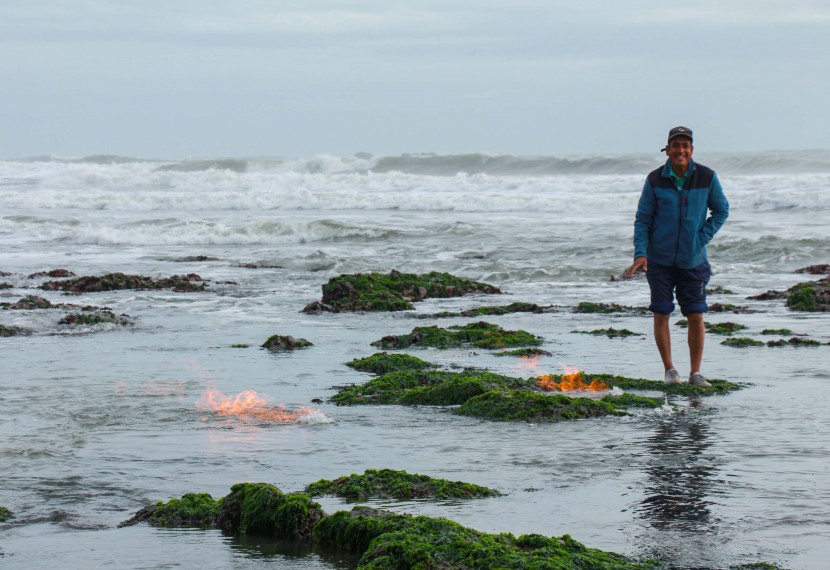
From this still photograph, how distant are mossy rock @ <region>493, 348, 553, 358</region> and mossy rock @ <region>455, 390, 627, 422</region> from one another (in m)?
2.65

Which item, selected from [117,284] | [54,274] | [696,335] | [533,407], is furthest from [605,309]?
[54,274]

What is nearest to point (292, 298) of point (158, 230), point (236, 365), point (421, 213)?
point (236, 365)

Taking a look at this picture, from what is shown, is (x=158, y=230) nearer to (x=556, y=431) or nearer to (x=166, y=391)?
(x=166, y=391)

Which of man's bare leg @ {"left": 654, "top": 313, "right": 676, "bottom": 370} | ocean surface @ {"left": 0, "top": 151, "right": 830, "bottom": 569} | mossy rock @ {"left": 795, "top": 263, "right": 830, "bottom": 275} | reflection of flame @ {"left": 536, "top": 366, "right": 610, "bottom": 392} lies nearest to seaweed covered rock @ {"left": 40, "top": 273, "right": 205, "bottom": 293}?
ocean surface @ {"left": 0, "top": 151, "right": 830, "bottom": 569}

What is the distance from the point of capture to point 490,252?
21.8 m

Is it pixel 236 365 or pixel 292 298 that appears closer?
pixel 236 365

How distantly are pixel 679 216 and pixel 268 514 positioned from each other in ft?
14.3

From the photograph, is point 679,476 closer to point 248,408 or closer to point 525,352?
point 248,408

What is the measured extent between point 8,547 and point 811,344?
24.8 ft

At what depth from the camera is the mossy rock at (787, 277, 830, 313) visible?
12477 mm

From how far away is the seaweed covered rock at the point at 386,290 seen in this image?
1355 cm

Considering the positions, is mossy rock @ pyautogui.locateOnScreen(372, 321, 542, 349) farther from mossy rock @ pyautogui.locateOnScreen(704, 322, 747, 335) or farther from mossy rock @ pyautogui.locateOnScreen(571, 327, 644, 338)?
mossy rock @ pyautogui.locateOnScreen(704, 322, 747, 335)

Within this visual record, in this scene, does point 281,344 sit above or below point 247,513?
below

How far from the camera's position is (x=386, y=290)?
1434 centimetres
